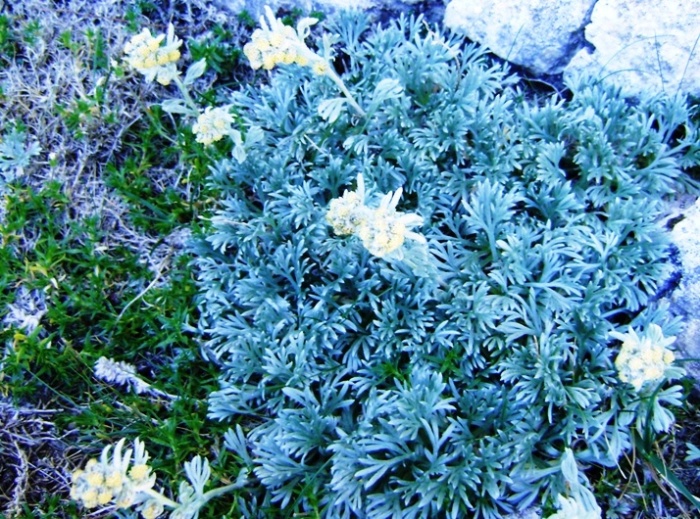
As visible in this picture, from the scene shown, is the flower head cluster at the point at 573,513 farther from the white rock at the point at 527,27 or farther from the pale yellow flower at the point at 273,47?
the white rock at the point at 527,27

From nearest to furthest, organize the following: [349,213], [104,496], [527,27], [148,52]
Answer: [104,496] < [349,213] < [148,52] < [527,27]

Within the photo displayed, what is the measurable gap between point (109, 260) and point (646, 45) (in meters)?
2.89

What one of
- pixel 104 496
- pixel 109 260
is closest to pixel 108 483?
pixel 104 496

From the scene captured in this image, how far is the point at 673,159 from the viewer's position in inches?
135

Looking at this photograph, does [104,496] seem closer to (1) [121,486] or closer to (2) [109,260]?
(1) [121,486]

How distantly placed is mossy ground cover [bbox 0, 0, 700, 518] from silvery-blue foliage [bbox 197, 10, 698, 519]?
0.29 feet

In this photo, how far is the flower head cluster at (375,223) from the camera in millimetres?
2477

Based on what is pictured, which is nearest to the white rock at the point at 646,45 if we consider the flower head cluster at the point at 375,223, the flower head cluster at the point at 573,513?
the flower head cluster at the point at 375,223

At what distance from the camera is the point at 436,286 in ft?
10.4

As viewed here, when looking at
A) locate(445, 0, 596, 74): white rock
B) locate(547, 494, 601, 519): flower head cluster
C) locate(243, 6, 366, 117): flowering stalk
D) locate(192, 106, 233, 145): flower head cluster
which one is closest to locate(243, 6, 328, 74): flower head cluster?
locate(243, 6, 366, 117): flowering stalk

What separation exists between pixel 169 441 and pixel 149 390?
0.33 m

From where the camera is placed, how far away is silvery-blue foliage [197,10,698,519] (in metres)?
2.91

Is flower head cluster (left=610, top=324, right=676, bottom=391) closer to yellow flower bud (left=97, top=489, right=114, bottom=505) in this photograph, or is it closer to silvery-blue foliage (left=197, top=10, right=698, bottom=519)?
silvery-blue foliage (left=197, top=10, right=698, bottom=519)

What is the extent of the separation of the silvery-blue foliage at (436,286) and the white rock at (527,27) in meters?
0.15
